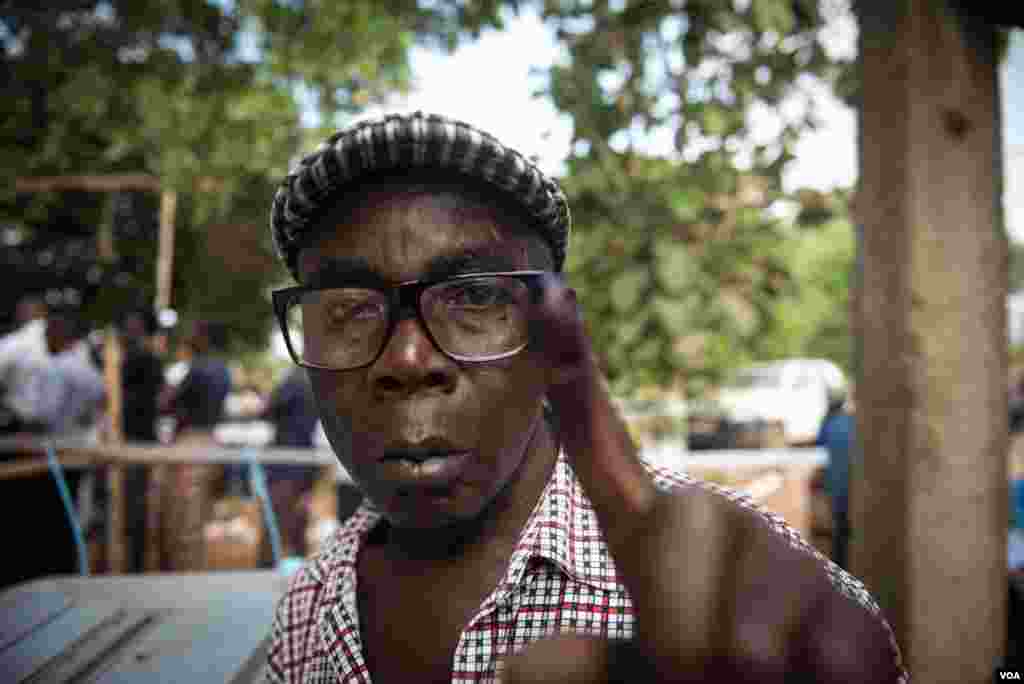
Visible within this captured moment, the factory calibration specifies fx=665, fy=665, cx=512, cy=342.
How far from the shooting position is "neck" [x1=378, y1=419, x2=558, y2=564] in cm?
113

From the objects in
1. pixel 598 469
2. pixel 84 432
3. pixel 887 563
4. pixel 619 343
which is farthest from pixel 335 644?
pixel 84 432

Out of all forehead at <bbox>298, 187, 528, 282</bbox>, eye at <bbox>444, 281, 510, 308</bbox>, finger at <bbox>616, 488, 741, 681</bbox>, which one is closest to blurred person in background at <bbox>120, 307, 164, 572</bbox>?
forehead at <bbox>298, 187, 528, 282</bbox>

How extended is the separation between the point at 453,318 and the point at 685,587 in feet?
1.92

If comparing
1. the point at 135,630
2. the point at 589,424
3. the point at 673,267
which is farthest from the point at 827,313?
the point at 589,424

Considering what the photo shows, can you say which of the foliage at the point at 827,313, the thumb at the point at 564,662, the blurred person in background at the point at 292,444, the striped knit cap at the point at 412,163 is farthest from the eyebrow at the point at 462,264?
the foliage at the point at 827,313

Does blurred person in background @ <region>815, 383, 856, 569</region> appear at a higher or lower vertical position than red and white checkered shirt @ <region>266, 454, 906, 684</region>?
lower

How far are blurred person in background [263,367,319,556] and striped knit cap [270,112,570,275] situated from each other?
5136mm

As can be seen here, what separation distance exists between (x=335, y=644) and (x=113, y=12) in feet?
18.5

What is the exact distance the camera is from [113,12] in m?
5.05

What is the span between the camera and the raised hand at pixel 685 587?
0.48 meters

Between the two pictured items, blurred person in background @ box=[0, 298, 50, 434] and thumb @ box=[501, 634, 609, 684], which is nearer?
thumb @ box=[501, 634, 609, 684]

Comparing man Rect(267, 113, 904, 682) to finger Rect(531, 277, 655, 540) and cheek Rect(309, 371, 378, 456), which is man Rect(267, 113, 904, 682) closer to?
cheek Rect(309, 371, 378, 456)

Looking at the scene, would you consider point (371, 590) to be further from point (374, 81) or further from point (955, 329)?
point (374, 81)

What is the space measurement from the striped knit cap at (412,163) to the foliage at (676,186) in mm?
1914
